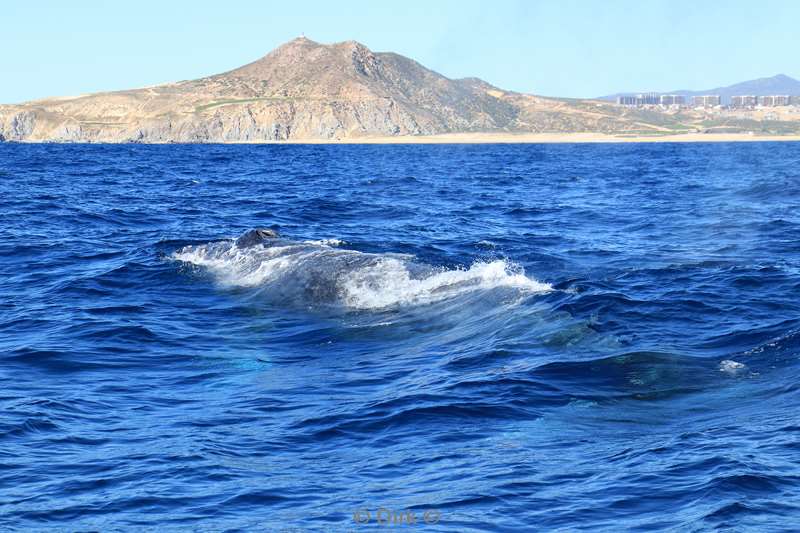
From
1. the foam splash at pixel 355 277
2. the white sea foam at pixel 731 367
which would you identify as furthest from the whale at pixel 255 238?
the white sea foam at pixel 731 367

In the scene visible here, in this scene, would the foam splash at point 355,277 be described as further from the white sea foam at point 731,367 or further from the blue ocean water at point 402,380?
the white sea foam at point 731,367

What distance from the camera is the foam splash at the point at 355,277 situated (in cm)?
2217

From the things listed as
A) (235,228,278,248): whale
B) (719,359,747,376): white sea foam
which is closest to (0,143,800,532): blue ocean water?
(719,359,747,376): white sea foam

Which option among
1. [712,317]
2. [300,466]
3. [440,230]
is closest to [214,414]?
[300,466]

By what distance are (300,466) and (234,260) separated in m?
16.2

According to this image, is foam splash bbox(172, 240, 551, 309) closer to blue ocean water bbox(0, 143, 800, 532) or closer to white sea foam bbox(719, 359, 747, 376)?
blue ocean water bbox(0, 143, 800, 532)

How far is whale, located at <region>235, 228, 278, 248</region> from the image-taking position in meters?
28.4

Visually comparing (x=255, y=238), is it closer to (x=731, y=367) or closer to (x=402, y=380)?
(x=402, y=380)

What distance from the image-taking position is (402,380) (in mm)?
15836

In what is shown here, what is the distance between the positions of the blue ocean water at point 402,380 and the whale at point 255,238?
1.53ft

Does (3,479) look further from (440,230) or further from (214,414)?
(440,230)

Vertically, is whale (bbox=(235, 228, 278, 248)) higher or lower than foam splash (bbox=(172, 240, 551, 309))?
higher

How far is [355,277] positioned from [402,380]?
7679 millimetres

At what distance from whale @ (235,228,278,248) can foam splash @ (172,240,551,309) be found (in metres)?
0.89
